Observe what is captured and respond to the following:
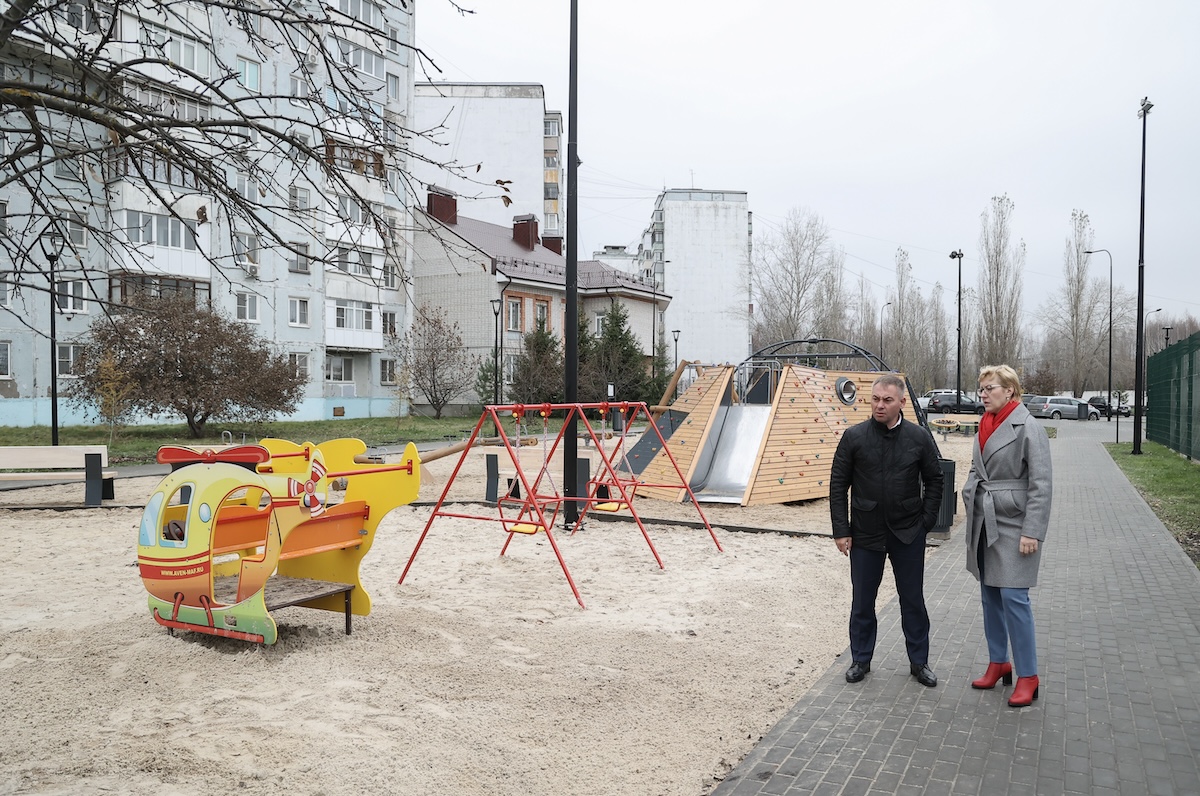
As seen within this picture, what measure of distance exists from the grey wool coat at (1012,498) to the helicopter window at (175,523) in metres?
4.74

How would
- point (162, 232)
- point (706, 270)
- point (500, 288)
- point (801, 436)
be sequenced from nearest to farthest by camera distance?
point (801, 436)
point (162, 232)
point (500, 288)
point (706, 270)

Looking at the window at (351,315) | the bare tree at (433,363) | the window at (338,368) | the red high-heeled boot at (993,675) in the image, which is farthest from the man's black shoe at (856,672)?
the window at (338,368)

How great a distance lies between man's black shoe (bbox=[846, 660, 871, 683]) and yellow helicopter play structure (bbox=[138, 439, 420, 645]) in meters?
3.38

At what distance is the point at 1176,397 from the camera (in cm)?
2388

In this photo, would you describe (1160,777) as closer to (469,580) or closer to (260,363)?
(469,580)

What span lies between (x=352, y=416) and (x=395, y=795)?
40264 millimetres

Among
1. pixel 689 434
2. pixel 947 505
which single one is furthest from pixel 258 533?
pixel 689 434

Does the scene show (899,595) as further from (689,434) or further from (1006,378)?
(689,434)

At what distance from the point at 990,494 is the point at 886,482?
56 centimetres

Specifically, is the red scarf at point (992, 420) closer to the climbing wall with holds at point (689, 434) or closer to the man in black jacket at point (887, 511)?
the man in black jacket at point (887, 511)

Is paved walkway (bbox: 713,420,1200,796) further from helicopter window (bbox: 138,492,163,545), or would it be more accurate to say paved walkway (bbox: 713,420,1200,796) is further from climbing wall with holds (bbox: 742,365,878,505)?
climbing wall with holds (bbox: 742,365,878,505)

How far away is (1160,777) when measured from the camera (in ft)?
13.0

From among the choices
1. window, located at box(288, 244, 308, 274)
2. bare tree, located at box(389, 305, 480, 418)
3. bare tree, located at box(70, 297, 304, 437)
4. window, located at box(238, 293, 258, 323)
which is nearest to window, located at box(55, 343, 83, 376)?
bare tree, located at box(70, 297, 304, 437)

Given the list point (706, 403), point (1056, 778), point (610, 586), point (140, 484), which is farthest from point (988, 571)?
point (140, 484)
